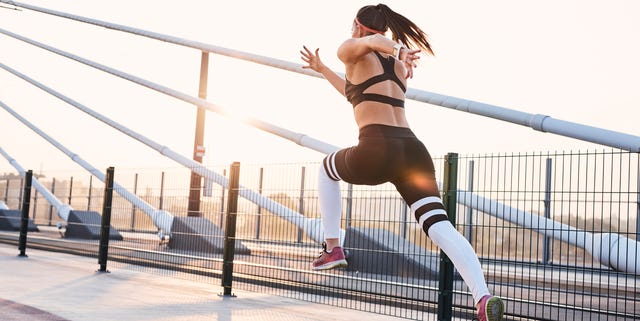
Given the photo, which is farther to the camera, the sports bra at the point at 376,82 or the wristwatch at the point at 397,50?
the sports bra at the point at 376,82

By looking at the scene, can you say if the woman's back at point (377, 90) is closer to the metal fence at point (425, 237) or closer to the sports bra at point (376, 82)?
the sports bra at point (376, 82)

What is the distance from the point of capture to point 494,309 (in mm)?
3553

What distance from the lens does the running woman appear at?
3635 millimetres

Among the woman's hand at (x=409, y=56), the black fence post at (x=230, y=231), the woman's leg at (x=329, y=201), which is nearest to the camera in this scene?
the woman's hand at (x=409, y=56)

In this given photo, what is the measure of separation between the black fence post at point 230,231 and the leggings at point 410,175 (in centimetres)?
575

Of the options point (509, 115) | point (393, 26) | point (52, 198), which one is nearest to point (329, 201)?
point (393, 26)

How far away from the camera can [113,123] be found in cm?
2148

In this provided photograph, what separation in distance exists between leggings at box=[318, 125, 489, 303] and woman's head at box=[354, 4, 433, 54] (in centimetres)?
41

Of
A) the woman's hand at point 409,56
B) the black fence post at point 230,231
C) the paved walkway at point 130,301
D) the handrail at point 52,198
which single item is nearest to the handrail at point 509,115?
the black fence post at point 230,231

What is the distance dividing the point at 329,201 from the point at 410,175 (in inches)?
17.8

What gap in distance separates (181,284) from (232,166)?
6.65 ft

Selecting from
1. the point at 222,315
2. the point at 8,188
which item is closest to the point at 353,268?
the point at 222,315

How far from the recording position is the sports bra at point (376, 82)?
12.2ft

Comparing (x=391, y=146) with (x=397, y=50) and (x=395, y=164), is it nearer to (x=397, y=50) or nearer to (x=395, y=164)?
(x=395, y=164)
